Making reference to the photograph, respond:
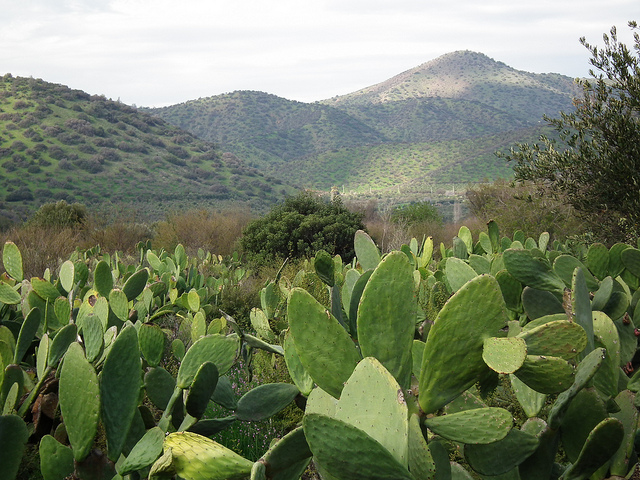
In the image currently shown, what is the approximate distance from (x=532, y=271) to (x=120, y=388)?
4.77ft

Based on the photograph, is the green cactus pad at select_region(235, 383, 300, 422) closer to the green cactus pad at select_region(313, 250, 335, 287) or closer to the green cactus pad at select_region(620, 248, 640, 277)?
the green cactus pad at select_region(313, 250, 335, 287)

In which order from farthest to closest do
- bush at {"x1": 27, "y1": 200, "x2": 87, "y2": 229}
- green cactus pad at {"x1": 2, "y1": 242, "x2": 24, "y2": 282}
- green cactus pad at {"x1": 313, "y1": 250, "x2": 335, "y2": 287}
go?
bush at {"x1": 27, "y1": 200, "x2": 87, "y2": 229} → green cactus pad at {"x1": 2, "y1": 242, "x2": 24, "y2": 282} → green cactus pad at {"x1": 313, "y1": 250, "x2": 335, "y2": 287}

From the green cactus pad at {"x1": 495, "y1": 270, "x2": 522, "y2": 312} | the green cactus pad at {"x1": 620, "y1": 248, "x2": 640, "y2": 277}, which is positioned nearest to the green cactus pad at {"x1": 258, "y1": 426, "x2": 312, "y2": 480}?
the green cactus pad at {"x1": 495, "y1": 270, "x2": 522, "y2": 312}

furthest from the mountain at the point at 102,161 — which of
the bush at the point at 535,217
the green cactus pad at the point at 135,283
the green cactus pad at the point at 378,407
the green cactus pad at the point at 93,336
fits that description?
the green cactus pad at the point at 378,407

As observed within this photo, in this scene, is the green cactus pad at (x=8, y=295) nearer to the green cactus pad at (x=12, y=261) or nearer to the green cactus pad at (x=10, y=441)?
the green cactus pad at (x=12, y=261)

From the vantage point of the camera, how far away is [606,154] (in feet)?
19.9

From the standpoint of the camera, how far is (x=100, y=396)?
1.20m

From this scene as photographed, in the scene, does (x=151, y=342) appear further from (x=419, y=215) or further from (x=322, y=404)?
(x=419, y=215)

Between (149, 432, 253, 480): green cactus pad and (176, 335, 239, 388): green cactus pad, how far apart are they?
0.43 m

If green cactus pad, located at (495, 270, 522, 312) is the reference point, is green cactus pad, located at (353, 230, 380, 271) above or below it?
above

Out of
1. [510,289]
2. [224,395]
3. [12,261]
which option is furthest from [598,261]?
[12,261]

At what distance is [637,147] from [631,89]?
0.66m

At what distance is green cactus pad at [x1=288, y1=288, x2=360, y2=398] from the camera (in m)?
0.99

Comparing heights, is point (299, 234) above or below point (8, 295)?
below
